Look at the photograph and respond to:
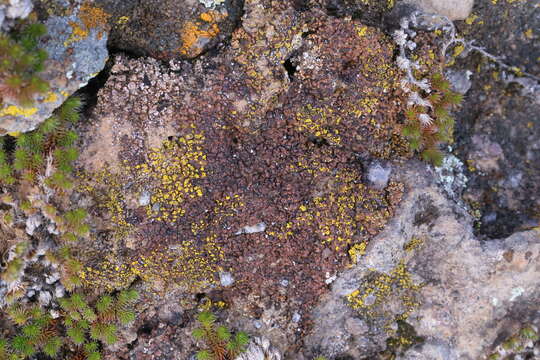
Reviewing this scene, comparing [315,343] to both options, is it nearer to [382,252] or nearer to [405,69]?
[382,252]

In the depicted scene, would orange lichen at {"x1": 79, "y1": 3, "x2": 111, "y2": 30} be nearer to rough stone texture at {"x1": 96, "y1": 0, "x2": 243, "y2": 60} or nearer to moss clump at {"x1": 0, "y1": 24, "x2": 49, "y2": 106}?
rough stone texture at {"x1": 96, "y1": 0, "x2": 243, "y2": 60}

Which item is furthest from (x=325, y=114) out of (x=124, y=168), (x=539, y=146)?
(x=539, y=146)

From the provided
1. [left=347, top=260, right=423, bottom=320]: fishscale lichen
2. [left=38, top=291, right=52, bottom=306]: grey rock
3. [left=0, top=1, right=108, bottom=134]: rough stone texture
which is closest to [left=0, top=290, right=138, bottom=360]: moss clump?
[left=38, top=291, right=52, bottom=306]: grey rock

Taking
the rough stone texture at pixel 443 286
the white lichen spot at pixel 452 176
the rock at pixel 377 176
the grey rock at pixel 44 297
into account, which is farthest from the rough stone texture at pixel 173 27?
the white lichen spot at pixel 452 176

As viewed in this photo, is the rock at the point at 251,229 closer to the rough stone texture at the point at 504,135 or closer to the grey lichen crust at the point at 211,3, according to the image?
the grey lichen crust at the point at 211,3

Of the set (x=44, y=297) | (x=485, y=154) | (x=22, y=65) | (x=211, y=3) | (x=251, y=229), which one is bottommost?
(x=44, y=297)

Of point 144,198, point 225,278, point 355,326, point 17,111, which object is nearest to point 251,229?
point 225,278

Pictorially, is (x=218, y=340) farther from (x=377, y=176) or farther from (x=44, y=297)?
(x=377, y=176)
